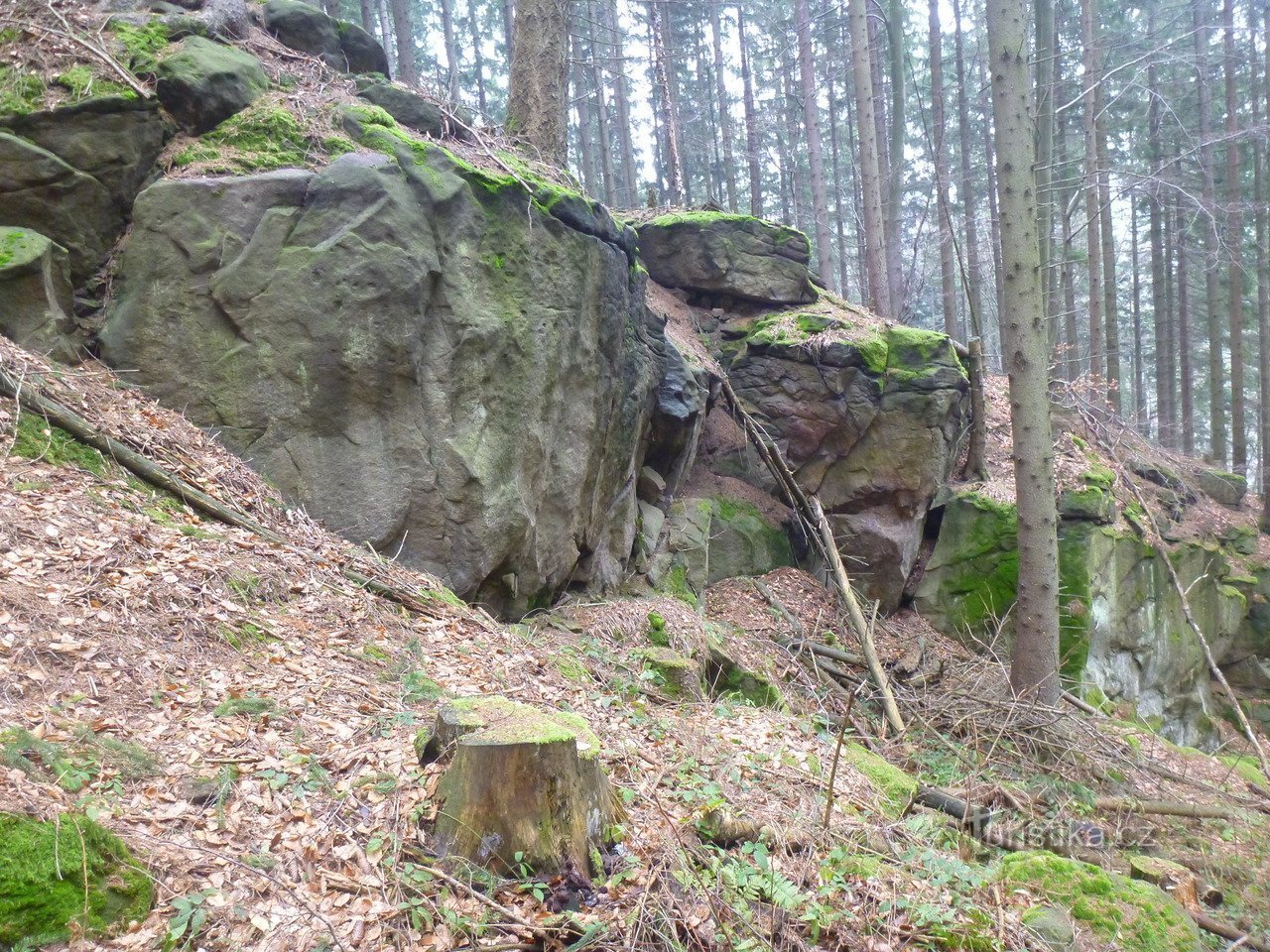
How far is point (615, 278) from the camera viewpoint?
8.66 meters

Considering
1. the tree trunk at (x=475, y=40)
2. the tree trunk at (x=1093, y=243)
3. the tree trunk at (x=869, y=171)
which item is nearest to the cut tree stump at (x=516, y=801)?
the tree trunk at (x=869, y=171)

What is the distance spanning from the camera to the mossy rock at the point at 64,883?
2.40m

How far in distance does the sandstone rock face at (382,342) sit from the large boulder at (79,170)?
0.33 meters

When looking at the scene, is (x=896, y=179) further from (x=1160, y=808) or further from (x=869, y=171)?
(x=1160, y=808)

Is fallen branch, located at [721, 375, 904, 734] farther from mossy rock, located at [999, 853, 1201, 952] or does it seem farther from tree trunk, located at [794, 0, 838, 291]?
tree trunk, located at [794, 0, 838, 291]

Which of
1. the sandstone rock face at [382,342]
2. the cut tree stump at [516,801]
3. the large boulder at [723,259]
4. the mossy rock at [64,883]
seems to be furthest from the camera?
the large boulder at [723,259]

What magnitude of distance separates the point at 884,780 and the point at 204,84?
8.42 m

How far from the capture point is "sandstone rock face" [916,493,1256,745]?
1056cm

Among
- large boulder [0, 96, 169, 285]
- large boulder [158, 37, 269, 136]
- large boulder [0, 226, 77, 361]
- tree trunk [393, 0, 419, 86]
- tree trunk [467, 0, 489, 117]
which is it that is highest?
tree trunk [467, 0, 489, 117]

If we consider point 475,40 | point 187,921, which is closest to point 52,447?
point 187,921

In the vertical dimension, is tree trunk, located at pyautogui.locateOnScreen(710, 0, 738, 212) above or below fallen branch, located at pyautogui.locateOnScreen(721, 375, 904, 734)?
above

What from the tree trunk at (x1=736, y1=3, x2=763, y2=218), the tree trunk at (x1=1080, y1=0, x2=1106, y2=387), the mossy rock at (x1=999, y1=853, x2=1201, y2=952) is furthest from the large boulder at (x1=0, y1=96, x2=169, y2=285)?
the tree trunk at (x1=736, y1=3, x2=763, y2=218)

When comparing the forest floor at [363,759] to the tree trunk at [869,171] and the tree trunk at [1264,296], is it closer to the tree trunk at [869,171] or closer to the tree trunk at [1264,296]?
the tree trunk at [869,171]

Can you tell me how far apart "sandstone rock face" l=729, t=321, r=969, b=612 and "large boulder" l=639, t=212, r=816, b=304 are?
56.0 inches
